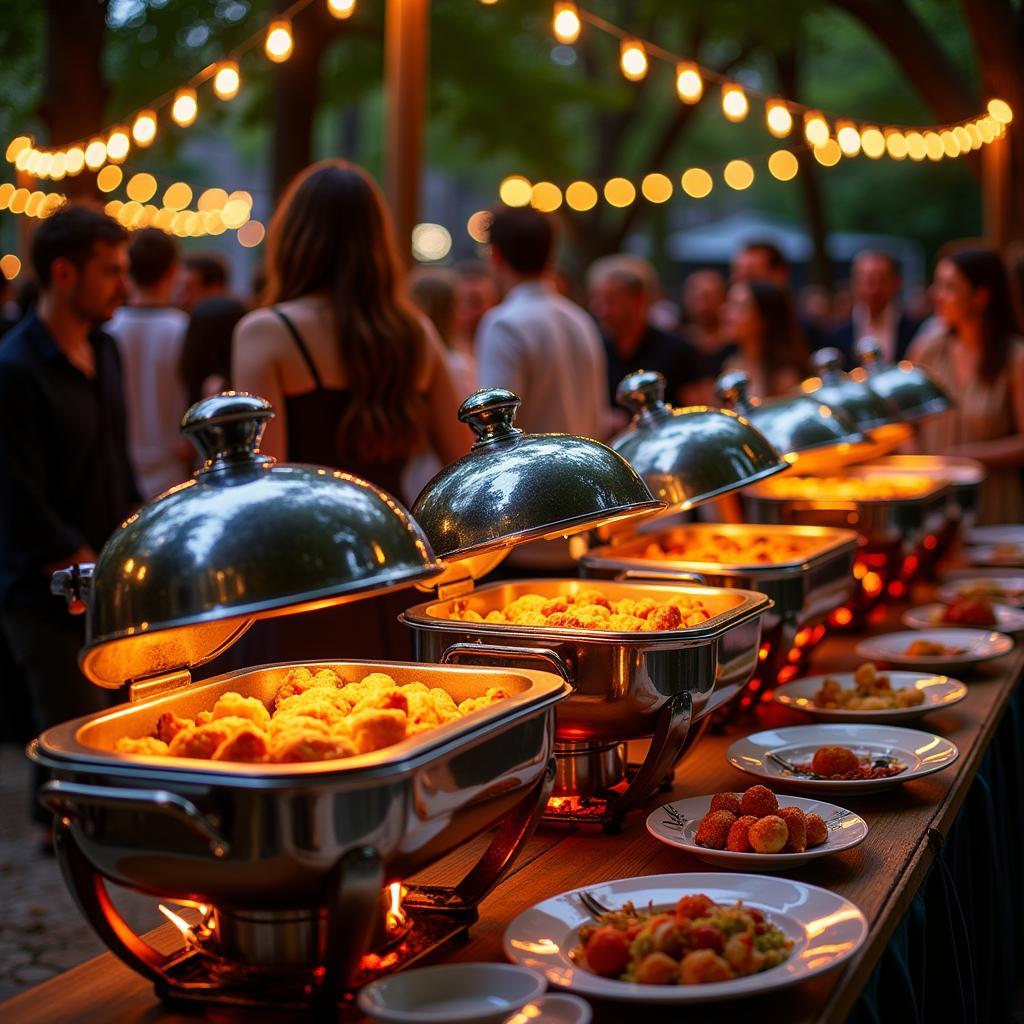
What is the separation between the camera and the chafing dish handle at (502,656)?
1.62 metres

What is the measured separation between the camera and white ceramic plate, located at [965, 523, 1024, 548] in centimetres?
408

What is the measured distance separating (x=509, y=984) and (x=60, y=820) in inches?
16.5

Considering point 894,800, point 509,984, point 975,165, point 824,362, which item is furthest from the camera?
Result: point 975,165

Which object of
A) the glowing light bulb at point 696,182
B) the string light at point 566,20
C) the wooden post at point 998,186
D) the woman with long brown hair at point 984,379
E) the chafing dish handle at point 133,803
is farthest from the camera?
the glowing light bulb at point 696,182

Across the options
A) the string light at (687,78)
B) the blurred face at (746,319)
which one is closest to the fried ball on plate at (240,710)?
the string light at (687,78)

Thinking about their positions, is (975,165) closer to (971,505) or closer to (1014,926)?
(971,505)

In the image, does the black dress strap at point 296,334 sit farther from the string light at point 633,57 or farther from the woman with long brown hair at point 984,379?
the woman with long brown hair at point 984,379

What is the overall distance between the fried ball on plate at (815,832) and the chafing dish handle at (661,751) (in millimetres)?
199

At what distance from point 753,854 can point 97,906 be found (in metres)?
0.67

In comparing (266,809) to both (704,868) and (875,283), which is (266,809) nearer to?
(704,868)

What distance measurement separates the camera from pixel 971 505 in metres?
3.74

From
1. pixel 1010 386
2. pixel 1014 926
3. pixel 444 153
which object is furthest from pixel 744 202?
pixel 1014 926

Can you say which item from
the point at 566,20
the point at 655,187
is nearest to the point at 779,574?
the point at 566,20

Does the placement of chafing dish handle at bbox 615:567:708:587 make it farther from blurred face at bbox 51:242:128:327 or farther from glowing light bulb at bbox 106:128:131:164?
glowing light bulb at bbox 106:128:131:164
